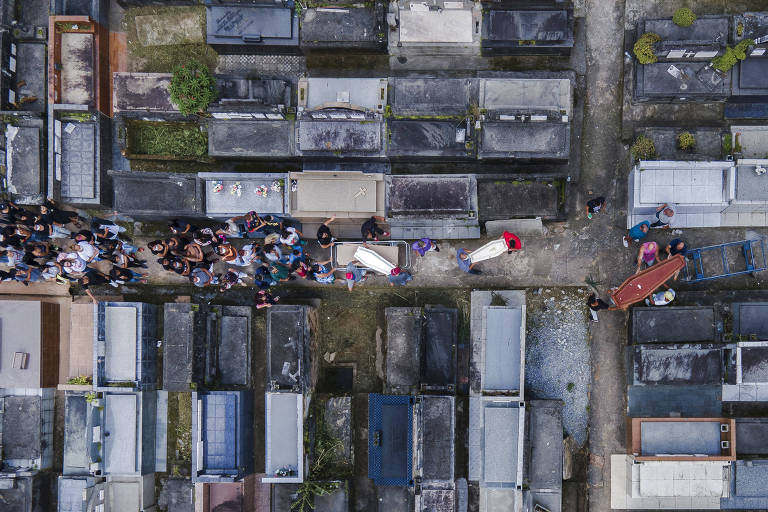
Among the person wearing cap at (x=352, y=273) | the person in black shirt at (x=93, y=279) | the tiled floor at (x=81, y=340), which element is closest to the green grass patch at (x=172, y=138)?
the person in black shirt at (x=93, y=279)

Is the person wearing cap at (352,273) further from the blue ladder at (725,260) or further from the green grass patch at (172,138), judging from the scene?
the blue ladder at (725,260)

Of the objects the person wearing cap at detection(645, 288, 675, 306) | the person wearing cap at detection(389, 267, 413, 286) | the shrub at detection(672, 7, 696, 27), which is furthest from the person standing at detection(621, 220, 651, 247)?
the person wearing cap at detection(389, 267, 413, 286)

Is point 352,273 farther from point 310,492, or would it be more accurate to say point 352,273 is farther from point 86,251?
point 86,251

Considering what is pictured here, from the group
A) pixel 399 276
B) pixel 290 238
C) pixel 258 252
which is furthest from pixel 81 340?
pixel 399 276

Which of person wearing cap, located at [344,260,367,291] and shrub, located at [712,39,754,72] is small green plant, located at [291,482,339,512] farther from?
shrub, located at [712,39,754,72]

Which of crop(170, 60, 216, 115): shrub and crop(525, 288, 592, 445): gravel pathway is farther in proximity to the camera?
crop(525, 288, 592, 445): gravel pathway

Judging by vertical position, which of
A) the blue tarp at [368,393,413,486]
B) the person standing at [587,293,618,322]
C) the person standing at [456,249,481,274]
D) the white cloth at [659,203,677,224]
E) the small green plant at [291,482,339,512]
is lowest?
the small green plant at [291,482,339,512]
